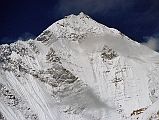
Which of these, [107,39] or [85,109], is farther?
[107,39]

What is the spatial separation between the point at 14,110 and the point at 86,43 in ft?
150

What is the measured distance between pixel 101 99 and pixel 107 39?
33025 millimetres

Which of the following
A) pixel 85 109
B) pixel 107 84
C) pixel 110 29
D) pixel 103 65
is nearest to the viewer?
pixel 85 109

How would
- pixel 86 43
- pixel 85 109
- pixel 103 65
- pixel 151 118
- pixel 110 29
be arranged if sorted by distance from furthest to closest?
pixel 110 29 → pixel 86 43 → pixel 103 65 → pixel 85 109 → pixel 151 118

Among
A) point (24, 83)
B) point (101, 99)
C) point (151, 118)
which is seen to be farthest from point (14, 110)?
point (151, 118)

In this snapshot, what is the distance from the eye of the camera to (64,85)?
127 meters

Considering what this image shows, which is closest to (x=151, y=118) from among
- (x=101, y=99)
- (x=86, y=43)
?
(x=101, y=99)

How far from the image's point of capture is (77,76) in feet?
420

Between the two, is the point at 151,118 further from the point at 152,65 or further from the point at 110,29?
the point at 110,29

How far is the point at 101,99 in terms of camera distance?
392 feet

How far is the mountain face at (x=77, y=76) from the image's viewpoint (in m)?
111

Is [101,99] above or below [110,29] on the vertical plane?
below

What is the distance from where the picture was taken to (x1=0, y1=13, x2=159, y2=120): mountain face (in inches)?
4365

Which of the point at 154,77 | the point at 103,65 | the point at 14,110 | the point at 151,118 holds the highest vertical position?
the point at 103,65
